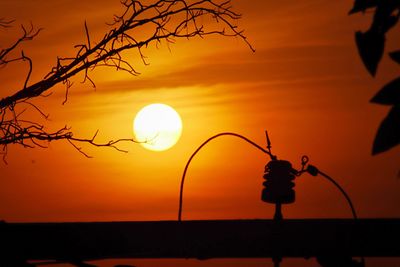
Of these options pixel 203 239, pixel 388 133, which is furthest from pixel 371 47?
pixel 203 239

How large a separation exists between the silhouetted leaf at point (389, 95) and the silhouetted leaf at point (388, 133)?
0.04 ft

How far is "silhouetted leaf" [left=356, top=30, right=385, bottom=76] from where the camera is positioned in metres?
0.86

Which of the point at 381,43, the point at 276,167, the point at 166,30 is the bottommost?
the point at 381,43

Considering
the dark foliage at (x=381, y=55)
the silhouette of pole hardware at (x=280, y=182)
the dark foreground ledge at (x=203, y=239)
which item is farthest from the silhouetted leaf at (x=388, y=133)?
the silhouette of pole hardware at (x=280, y=182)

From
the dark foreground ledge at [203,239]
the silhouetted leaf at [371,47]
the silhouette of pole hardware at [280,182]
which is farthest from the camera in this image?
the silhouette of pole hardware at [280,182]

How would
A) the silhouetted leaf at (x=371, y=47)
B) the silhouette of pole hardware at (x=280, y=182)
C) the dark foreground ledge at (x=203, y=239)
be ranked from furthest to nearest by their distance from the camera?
the silhouette of pole hardware at (x=280, y=182) < the dark foreground ledge at (x=203, y=239) < the silhouetted leaf at (x=371, y=47)

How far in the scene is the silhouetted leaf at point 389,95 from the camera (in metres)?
0.89

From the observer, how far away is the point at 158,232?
5.08ft

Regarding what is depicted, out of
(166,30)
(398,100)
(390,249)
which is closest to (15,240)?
(390,249)

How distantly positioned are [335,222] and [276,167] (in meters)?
1.19

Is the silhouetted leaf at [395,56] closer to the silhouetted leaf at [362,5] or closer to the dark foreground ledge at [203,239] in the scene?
the silhouetted leaf at [362,5]

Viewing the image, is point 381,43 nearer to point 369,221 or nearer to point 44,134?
point 369,221

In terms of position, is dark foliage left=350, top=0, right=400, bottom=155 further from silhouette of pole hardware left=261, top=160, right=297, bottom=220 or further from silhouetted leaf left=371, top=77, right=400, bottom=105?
silhouette of pole hardware left=261, top=160, right=297, bottom=220

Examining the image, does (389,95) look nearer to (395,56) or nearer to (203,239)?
(395,56)
